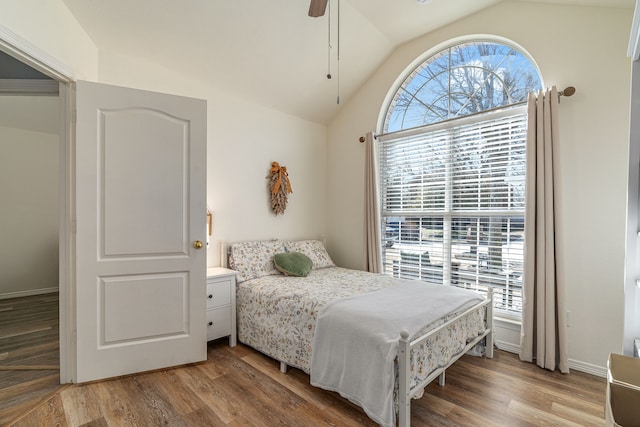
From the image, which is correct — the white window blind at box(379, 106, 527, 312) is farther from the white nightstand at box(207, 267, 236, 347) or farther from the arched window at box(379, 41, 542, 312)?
the white nightstand at box(207, 267, 236, 347)

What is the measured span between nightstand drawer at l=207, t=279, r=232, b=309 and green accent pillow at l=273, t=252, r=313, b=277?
569mm

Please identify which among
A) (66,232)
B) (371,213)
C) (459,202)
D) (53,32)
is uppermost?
(53,32)

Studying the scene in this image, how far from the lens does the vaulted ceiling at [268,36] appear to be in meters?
2.38

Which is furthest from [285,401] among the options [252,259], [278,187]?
[278,187]

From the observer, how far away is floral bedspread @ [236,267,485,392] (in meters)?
1.92

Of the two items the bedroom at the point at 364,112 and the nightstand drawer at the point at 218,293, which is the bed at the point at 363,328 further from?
the bedroom at the point at 364,112

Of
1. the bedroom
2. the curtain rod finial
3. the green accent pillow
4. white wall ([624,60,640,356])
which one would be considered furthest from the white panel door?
the curtain rod finial

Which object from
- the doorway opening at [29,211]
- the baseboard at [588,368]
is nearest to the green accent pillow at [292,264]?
the baseboard at [588,368]

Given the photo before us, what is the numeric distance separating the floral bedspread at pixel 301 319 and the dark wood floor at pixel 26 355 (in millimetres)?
1436

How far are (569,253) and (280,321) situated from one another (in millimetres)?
2439

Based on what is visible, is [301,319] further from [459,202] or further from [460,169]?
[460,169]

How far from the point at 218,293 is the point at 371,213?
193 cm

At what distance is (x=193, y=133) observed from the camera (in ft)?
8.16

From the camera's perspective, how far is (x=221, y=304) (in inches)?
109
